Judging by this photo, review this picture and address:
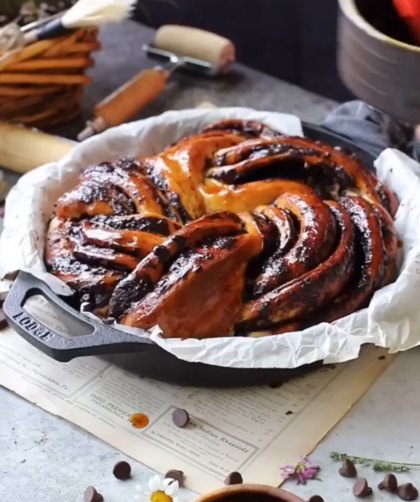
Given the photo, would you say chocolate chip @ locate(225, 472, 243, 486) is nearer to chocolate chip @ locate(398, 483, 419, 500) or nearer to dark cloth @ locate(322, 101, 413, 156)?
chocolate chip @ locate(398, 483, 419, 500)

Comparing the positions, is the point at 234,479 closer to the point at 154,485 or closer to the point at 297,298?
the point at 154,485

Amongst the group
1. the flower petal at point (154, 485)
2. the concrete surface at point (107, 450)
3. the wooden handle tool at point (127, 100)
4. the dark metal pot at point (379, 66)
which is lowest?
the concrete surface at point (107, 450)

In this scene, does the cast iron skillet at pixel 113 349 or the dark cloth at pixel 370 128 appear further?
the dark cloth at pixel 370 128

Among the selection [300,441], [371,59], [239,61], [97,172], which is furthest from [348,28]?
[239,61]

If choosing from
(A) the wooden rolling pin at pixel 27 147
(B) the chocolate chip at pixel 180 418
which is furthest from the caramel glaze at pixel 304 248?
(A) the wooden rolling pin at pixel 27 147

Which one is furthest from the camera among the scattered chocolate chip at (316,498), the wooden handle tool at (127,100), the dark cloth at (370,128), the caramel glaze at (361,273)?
the wooden handle tool at (127,100)

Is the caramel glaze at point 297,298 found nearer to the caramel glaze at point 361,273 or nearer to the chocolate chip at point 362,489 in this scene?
the caramel glaze at point 361,273

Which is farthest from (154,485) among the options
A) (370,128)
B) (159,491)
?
(370,128)
